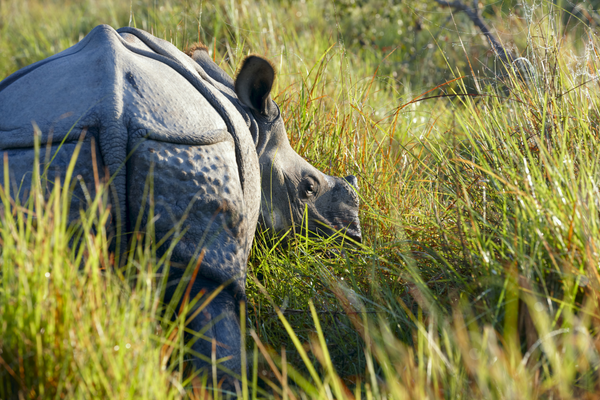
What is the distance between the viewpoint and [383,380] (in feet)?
5.93

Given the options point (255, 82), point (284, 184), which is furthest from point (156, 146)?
point (284, 184)

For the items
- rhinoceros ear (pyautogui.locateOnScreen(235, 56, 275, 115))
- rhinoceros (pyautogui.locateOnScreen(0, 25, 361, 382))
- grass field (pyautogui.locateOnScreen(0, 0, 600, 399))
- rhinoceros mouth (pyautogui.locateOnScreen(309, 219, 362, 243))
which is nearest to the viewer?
grass field (pyautogui.locateOnScreen(0, 0, 600, 399))

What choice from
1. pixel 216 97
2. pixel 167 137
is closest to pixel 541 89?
pixel 216 97

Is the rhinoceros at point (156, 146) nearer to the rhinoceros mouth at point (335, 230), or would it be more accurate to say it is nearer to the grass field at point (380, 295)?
the grass field at point (380, 295)

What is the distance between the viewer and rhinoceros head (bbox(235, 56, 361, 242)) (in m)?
2.44

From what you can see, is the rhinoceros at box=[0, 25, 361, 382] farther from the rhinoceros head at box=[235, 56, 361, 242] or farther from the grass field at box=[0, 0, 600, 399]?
the rhinoceros head at box=[235, 56, 361, 242]

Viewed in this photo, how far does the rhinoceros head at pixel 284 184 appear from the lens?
2443 millimetres

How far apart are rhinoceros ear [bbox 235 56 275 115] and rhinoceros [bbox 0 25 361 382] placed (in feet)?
0.94

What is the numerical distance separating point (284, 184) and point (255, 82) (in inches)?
20.7

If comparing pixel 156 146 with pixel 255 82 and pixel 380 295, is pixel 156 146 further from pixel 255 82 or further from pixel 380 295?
pixel 380 295

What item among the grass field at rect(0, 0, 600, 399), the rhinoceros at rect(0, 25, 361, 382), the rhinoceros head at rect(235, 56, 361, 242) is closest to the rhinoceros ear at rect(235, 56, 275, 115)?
the rhinoceros head at rect(235, 56, 361, 242)

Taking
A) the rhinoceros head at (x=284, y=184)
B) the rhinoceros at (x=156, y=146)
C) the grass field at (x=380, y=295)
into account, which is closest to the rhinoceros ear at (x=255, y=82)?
the rhinoceros head at (x=284, y=184)

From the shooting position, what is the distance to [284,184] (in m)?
2.65

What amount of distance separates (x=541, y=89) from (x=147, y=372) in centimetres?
234
